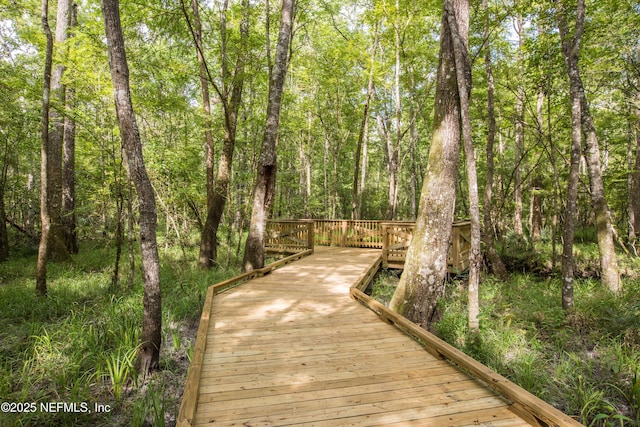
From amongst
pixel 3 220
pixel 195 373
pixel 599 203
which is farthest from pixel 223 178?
pixel 599 203

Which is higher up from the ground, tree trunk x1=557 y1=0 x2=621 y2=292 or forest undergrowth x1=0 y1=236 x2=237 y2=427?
tree trunk x1=557 y1=0 x2=621 y2=292

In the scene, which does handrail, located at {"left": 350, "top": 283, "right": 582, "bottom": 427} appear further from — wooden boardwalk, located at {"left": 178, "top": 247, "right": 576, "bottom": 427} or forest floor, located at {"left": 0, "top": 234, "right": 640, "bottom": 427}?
forest floor, located at {"left": 0, "top": 234, "right": 640, "bottom": 427}

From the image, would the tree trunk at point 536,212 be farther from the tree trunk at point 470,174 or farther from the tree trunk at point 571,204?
the tree trunk at point 470,174

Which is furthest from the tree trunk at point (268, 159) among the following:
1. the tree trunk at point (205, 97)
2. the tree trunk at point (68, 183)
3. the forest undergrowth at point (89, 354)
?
the tree trunk at point (68, 183)

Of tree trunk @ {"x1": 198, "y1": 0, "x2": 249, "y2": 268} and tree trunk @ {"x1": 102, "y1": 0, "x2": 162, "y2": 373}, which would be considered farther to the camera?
tree trunk @ {"x1": 198, "y1": 0, "x2": 249, "y2": 268}

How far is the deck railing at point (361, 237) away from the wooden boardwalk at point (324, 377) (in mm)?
3631

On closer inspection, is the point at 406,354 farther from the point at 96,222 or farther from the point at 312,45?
the point at 312,45

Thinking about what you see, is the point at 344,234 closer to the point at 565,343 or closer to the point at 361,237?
the point at 361,237

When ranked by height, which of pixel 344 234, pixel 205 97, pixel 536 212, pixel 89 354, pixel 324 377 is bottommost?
pixel 89 354

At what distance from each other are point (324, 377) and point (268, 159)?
4.96m

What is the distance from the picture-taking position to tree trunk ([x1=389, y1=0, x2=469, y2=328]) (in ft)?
16.3

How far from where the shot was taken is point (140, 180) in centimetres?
367

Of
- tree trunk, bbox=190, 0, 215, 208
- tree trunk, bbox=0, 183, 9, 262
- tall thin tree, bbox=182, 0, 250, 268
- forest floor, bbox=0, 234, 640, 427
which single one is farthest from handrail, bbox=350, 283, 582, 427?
tree trunk, bbox=0, 183, 9, 262

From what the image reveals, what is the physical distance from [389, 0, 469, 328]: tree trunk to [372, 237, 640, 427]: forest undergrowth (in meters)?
0.71
